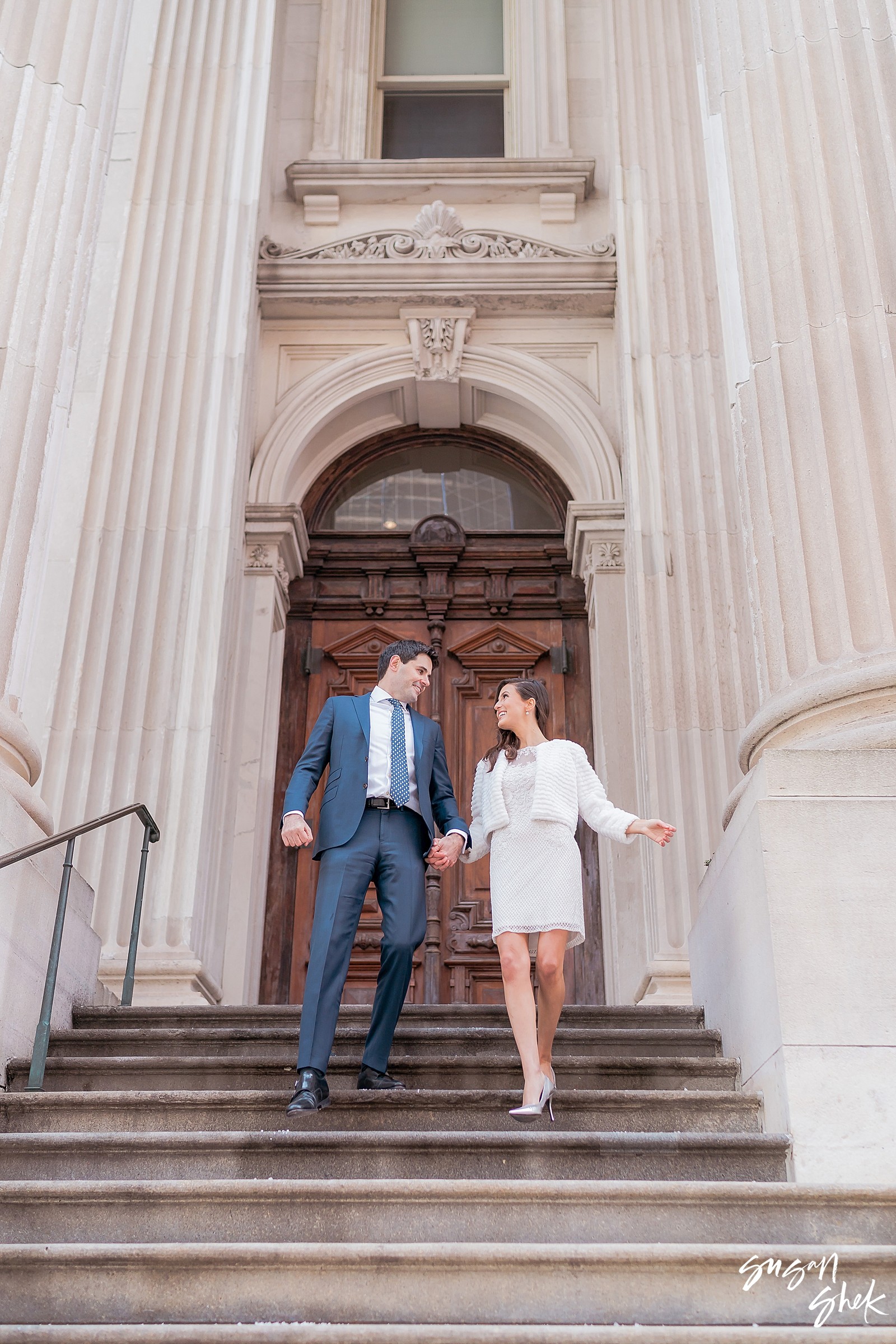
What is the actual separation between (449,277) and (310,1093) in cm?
791

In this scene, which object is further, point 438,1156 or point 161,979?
point 161,979

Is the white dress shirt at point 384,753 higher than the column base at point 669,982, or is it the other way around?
the white dress shirt at point 384,753

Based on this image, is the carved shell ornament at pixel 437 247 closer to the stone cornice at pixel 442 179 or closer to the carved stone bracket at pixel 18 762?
the stone cornice at pixel 442 179

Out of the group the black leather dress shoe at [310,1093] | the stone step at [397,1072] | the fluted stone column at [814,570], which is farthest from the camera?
the stone step at [397,1072]

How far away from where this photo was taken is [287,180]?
11367mm

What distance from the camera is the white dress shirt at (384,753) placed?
488 centimetres

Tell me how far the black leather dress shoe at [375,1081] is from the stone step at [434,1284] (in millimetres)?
1128

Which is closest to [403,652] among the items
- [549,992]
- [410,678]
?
[410,678]

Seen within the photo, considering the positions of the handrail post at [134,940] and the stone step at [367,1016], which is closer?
the stone step at [367,1016]

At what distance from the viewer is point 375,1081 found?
453 cm

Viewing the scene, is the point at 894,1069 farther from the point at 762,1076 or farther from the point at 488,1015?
the point at 488,1015

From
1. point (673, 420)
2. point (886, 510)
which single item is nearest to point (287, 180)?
point (673, 420)

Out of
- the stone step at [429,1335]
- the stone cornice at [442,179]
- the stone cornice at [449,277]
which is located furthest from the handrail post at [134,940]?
the stone cornice at [442,179]

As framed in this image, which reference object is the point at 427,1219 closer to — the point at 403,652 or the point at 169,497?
the point at 403,652
